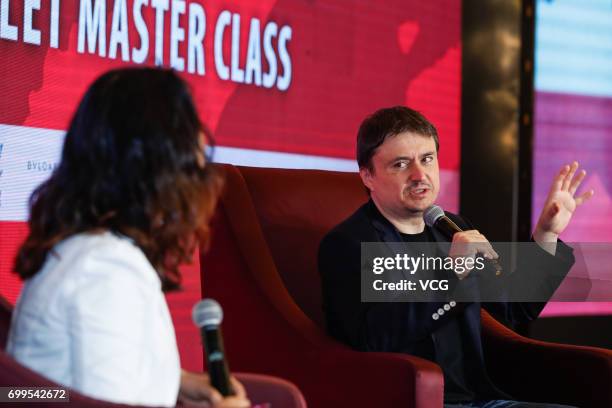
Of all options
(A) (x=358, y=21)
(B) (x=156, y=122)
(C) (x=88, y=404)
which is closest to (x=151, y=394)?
Result: (C) (x=88, y=404)

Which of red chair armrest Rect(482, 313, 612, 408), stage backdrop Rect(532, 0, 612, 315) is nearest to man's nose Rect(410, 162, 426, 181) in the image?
red chair armrest Rect(482, 313, 612, 408)

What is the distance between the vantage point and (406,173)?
2.18 metres

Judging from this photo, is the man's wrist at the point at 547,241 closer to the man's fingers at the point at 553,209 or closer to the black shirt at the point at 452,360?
the man's fingers at the point at 553,209

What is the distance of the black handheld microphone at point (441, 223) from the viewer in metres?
2.06

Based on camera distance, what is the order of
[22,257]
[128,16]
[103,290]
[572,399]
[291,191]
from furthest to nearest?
[128,16], [291,191], [572,399], [22,257], [103,290]

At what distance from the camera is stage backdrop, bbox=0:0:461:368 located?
2.97 m

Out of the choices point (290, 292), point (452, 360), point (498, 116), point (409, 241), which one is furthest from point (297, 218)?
point (498, 116)

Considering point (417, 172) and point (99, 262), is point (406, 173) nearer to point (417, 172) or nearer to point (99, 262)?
point (417, 172)

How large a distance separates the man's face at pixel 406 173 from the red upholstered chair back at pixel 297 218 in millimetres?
275

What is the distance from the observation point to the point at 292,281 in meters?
2.34

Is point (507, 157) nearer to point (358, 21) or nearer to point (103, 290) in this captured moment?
point (358, 21)

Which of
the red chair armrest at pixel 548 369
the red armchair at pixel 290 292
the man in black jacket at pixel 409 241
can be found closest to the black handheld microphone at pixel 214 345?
the red armchair at pixel 290 292

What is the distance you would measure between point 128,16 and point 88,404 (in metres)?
2.32

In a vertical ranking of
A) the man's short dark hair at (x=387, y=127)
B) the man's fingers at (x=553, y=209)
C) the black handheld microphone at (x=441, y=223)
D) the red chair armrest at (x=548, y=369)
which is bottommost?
the red chair armrest at (x=548, y=369)
